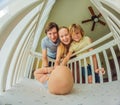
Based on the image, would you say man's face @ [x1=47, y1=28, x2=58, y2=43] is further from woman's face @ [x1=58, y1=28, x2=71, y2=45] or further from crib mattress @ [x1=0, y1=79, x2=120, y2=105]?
crib mattress @ [x1=0, y1=79, x2=120, y2=105]

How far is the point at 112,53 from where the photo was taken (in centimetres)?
96

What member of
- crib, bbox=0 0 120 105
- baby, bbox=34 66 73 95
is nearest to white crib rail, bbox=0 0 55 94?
crib, bbox=0 0 120 105

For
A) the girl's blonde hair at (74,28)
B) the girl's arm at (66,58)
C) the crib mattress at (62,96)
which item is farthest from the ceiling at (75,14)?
the crib mattress at (62,96)

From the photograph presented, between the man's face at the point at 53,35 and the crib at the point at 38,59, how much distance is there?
5cm

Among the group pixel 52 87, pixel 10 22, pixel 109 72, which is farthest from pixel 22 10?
pixel 109 72

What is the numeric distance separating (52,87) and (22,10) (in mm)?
357

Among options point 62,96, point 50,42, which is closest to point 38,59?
point 50,42

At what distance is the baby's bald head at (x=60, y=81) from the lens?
0.90m

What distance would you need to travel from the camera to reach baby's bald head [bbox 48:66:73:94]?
90 cm

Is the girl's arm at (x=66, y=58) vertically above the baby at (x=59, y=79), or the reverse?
the girl's arm at (x=66, y=58)

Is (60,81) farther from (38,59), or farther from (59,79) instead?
(38,59)

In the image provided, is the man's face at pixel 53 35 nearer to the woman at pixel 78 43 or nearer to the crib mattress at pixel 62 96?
the woman at pixel 78 43

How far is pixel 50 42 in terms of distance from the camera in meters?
0.99

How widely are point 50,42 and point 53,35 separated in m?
0.03
